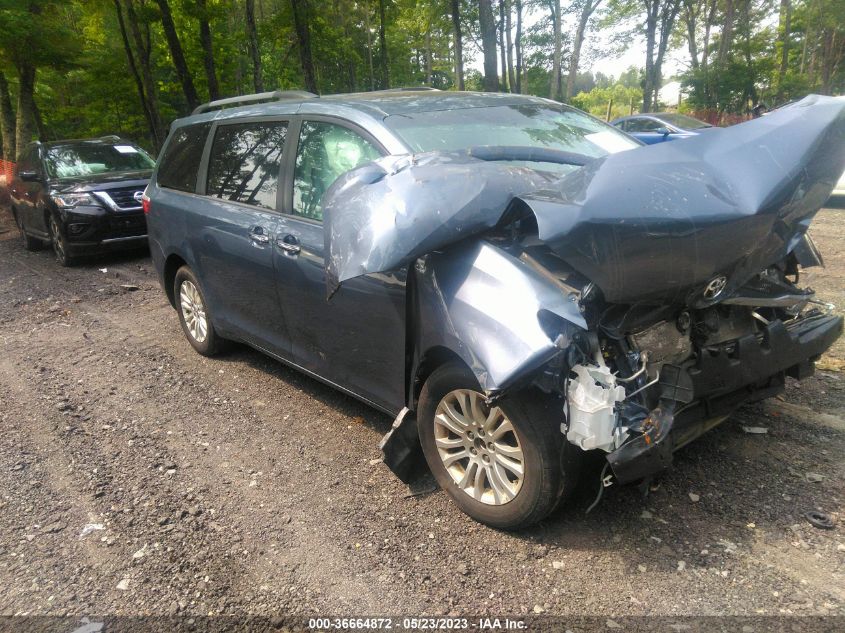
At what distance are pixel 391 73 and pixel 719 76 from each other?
18799 millimetres

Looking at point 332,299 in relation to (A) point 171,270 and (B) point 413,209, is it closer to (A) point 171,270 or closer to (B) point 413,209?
(B) point 413,209

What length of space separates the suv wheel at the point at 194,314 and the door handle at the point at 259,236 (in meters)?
1.17

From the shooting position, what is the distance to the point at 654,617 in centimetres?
238

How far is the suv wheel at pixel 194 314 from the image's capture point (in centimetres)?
521

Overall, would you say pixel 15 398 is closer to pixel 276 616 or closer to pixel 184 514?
pixel 184 514

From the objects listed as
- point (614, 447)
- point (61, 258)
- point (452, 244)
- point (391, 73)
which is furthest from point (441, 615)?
point (391, 73)

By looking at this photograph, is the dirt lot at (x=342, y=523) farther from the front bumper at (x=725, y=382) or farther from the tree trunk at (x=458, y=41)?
the tree trunk at (x=458, y=41)

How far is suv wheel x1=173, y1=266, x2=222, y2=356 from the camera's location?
5.21m

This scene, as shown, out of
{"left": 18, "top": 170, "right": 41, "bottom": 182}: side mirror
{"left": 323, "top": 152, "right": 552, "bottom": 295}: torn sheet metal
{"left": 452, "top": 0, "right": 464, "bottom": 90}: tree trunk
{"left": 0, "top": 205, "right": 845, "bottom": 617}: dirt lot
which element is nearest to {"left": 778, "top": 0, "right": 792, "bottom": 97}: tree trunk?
{"left": 452, "top": 0, "right": 464, "bottom": 90}: tree trunk

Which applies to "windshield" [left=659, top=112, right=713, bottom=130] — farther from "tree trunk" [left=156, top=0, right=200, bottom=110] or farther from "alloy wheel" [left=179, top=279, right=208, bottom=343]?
"alloy wheel" [left=179, top=279, right=208, bottom=343]

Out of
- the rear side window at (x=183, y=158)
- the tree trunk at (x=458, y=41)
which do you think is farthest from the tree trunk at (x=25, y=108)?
the rear side window at (x=183, y=158)

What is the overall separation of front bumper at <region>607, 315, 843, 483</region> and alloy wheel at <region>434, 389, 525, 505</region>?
0.48m

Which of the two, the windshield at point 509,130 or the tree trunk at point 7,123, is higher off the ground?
the tree trunk at point 7,123

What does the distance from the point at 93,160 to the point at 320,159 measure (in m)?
8.41
